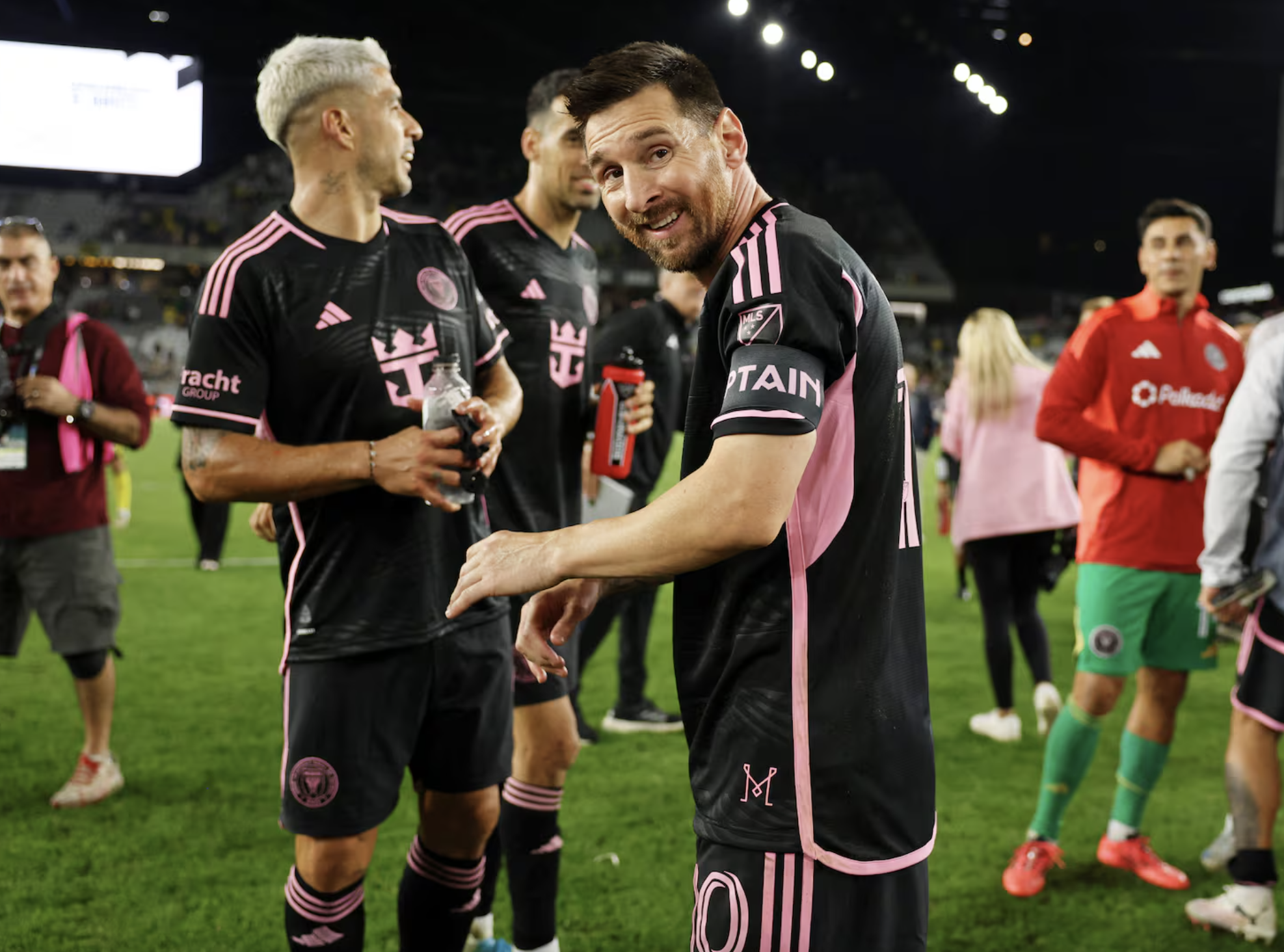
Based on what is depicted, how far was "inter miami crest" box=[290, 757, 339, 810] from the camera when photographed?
8.13 feet

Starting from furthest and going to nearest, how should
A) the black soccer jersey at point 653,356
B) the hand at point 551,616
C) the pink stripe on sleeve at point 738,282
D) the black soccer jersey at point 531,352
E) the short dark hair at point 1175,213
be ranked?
the black soccer jersey at point 653,356, the short dark hair at point 1175,213, the black soccer jersey at point 531,352, the hand at point 551,616, the pink stripe on sleeve at point 738,282

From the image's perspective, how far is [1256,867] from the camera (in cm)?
351

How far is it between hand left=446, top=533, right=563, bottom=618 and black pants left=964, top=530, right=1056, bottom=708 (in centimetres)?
462

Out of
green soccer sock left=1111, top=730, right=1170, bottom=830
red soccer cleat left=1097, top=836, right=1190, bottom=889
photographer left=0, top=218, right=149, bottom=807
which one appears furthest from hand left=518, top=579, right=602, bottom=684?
photographer left=0, top=218, right=149, bottom=807

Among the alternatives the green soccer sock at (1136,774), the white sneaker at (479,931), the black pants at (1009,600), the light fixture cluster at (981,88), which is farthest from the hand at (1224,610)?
the light fixture cluster at (981,88)

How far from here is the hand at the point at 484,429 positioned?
8.22 ft

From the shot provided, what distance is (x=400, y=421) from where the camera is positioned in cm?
261

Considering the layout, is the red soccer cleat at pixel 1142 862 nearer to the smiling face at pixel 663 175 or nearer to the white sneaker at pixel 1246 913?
the white sneaker at pixel 1246 913

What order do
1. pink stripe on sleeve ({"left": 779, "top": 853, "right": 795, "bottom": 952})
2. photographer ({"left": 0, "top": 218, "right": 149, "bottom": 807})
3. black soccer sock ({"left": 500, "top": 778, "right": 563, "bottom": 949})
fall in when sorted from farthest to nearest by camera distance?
photographer ({"left": 0, "top": 218, "right": 149, "bottom": 807}) < black soccer sock ({"left": 500, "top": 778, "right": 563, "bottom": 949}) < pink stripe on sleeve ({"left": 779, "top": 853, "right": 795, "bottom": 952})

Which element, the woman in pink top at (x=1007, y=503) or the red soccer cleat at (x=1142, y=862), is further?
the woman in pink top at (x=1007, y=503)

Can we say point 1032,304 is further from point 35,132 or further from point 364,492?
point 364,492

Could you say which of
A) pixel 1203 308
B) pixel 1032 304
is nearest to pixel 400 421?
pixel 1203 308

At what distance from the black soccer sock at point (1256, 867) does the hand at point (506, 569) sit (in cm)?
304

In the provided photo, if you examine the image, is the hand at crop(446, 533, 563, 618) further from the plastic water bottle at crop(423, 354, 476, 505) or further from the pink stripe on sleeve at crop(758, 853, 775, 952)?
the plastic water bottle at crop(423, 354, 476, 505)
